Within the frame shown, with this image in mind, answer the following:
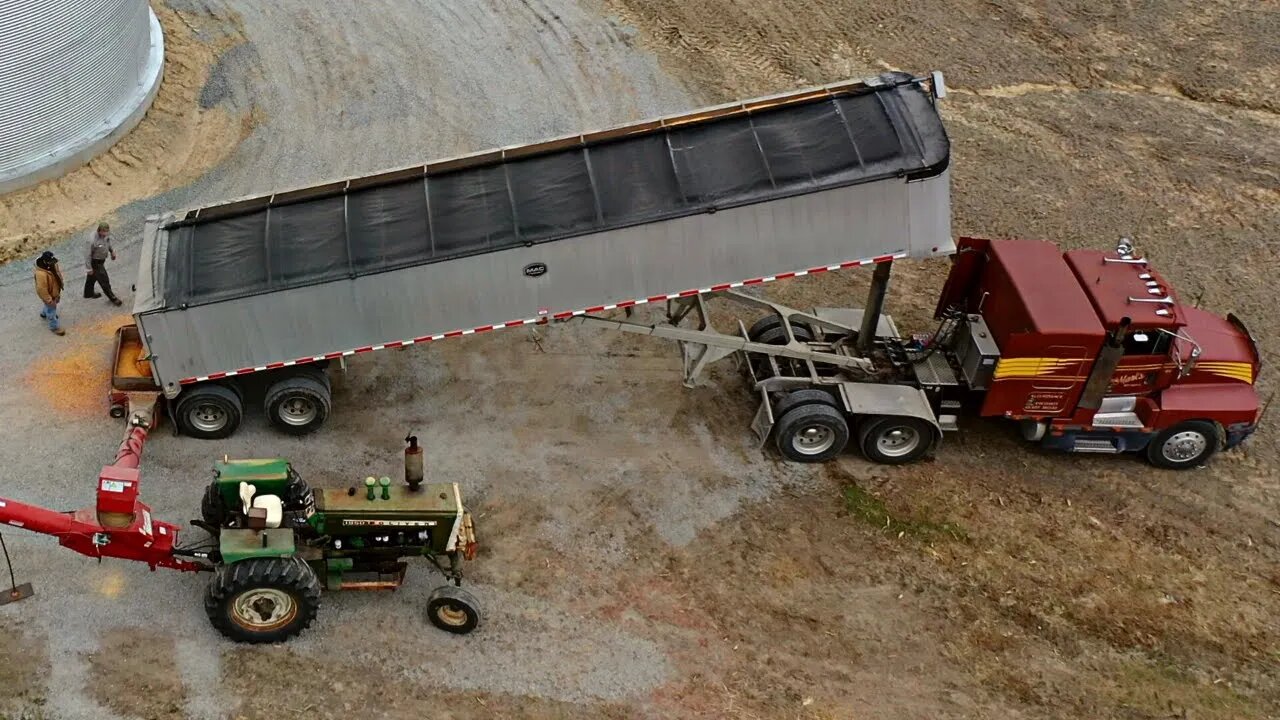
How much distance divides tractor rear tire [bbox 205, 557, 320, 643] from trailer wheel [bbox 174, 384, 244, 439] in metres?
3.04

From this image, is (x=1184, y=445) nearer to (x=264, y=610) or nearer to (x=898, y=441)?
(x=898, y=441)

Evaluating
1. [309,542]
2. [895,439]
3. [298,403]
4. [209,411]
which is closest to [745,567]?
[895,439]

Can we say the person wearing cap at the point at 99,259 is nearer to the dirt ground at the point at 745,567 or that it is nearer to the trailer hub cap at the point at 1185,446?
the dirt ground at the point at 745,567

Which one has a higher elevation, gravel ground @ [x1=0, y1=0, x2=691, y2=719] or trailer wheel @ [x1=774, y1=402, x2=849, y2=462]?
gravel ground @ [x1=0, y1=0, x2=691, y2=719]

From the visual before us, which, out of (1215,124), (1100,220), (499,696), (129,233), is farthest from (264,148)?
(1215,124)

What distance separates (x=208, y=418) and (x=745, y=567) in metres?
7.04

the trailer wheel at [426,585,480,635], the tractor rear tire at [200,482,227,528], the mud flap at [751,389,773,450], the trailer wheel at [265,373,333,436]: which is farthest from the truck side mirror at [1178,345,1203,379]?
the tractor rear tire at [200,482,227,528]

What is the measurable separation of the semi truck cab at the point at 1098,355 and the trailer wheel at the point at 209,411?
9.43 meters

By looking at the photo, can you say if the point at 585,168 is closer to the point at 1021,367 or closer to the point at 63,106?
the point at 1021,367

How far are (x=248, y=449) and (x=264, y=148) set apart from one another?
7716mm

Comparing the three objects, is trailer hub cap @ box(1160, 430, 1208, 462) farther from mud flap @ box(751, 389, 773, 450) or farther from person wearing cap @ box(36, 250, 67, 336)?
person wearing cap @ box(36, 250, 67, 336)

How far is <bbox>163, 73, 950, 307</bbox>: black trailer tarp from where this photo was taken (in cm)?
1303

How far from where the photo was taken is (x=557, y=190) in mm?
13328

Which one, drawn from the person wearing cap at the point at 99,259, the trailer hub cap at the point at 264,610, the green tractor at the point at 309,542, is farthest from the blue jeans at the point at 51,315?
the trailer hub cap at the point at 264,610
